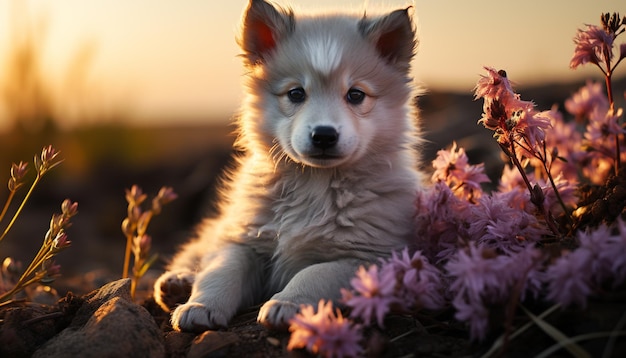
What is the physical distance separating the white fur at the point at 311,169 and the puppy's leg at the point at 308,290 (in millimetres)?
11

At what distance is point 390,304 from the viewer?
7.24 ft

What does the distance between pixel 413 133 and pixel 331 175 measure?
0.57 meters

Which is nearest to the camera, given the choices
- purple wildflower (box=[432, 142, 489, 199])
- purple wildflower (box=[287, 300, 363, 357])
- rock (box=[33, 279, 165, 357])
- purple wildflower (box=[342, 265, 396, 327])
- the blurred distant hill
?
purple wildflower (box=[287, 300, 363, 357])

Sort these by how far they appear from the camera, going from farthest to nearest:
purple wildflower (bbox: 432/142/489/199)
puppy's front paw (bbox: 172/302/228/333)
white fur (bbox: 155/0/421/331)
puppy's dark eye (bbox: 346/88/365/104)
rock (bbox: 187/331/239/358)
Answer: purple wildflower (bbox: 432/142/489/199)
puppy's dark eye (bbox: 346/88/365/104)
white fur (bbox: 155/0/421/331)
puppy's front paw (bbox: 172/302/228/333)
rock (bbox: 187/331/239/358)

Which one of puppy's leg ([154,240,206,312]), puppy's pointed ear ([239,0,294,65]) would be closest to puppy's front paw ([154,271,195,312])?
puppy's leg ([154,240,206,312])

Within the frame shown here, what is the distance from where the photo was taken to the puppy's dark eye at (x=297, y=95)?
3.19 meters

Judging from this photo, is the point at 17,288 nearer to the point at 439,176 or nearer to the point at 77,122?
the point at 439,176

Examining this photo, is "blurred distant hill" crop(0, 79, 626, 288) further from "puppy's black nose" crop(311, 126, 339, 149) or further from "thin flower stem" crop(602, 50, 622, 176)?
"puppy's black nose" crop(311, 126, 339, 149)

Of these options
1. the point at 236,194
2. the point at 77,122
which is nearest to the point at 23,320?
the point at 236,194

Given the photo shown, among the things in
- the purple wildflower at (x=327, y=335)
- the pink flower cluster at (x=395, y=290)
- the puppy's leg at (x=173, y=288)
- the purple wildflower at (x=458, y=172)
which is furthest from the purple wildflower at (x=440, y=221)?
the puppy's leg at (x=173, y=288)

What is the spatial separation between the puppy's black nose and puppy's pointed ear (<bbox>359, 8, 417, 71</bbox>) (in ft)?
2.17

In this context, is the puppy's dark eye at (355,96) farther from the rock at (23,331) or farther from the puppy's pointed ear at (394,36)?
the rock at (23,331)

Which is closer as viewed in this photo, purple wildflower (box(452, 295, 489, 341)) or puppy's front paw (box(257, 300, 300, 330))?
purple wildflower (box(452, 295, 489, 341))

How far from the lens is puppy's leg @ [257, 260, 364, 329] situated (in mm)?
2535
